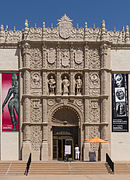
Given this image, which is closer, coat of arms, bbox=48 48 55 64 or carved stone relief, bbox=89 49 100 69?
coat of arms, bbox=48 48 55 64

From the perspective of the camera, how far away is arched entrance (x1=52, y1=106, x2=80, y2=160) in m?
36.2

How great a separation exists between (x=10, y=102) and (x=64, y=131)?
6.60m

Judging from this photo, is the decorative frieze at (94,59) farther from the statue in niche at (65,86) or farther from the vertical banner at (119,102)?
the statue in niche at (65,86)

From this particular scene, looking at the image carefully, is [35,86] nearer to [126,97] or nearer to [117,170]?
[126,97]

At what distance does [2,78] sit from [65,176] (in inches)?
542

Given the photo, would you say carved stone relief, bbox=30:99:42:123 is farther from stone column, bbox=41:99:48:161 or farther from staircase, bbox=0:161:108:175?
staircase, bbox=0:161:108:175

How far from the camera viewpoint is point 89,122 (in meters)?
36.2

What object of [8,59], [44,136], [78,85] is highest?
[8,59]

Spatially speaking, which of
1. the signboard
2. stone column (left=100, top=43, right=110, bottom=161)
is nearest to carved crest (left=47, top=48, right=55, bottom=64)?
stone column (left=100, top=43, right=110, bottom=161)

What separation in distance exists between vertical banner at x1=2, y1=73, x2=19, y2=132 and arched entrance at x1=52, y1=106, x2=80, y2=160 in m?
4.16

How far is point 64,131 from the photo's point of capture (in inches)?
1441

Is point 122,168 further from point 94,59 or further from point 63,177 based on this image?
point 94,59

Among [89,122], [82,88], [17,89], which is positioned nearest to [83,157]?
[89,122]

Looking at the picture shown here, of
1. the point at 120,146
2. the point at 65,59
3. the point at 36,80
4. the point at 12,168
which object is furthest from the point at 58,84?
the point at 12,168
